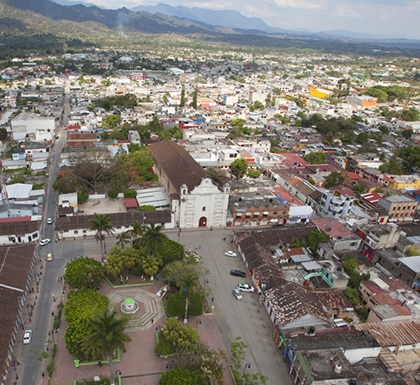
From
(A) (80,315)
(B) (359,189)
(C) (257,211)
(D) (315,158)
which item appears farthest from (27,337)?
(D) (315,158)

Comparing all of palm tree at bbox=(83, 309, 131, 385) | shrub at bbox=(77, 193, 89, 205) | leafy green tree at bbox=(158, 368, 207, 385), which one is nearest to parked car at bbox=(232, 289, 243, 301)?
leafy green tree at bbox=(158, 368, 207, 385)

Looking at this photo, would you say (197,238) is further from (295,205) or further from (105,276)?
(295,205)

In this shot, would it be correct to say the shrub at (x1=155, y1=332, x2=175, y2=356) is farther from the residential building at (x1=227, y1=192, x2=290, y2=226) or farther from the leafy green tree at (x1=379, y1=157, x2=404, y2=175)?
the leafy green tree at (x1=379, y1=157, x2=404, y2=175)

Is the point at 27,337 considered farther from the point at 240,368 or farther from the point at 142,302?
the point at 240,368

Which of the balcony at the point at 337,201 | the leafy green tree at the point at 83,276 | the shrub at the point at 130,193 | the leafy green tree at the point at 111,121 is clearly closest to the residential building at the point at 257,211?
the balcony at the point at 337,201

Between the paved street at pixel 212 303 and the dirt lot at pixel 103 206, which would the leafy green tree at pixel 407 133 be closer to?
the paved street at pixel 212 303

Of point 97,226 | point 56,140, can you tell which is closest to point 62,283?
point 97,226

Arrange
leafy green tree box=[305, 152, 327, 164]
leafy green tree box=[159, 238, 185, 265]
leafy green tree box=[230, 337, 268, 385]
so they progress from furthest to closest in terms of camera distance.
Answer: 1. leafy green tree box=[305, 152, 327, 164]
2. leafy green tree box=[159, 238, 185, 265]
3. leafy green tree box=[230, 337, 268, 385]
